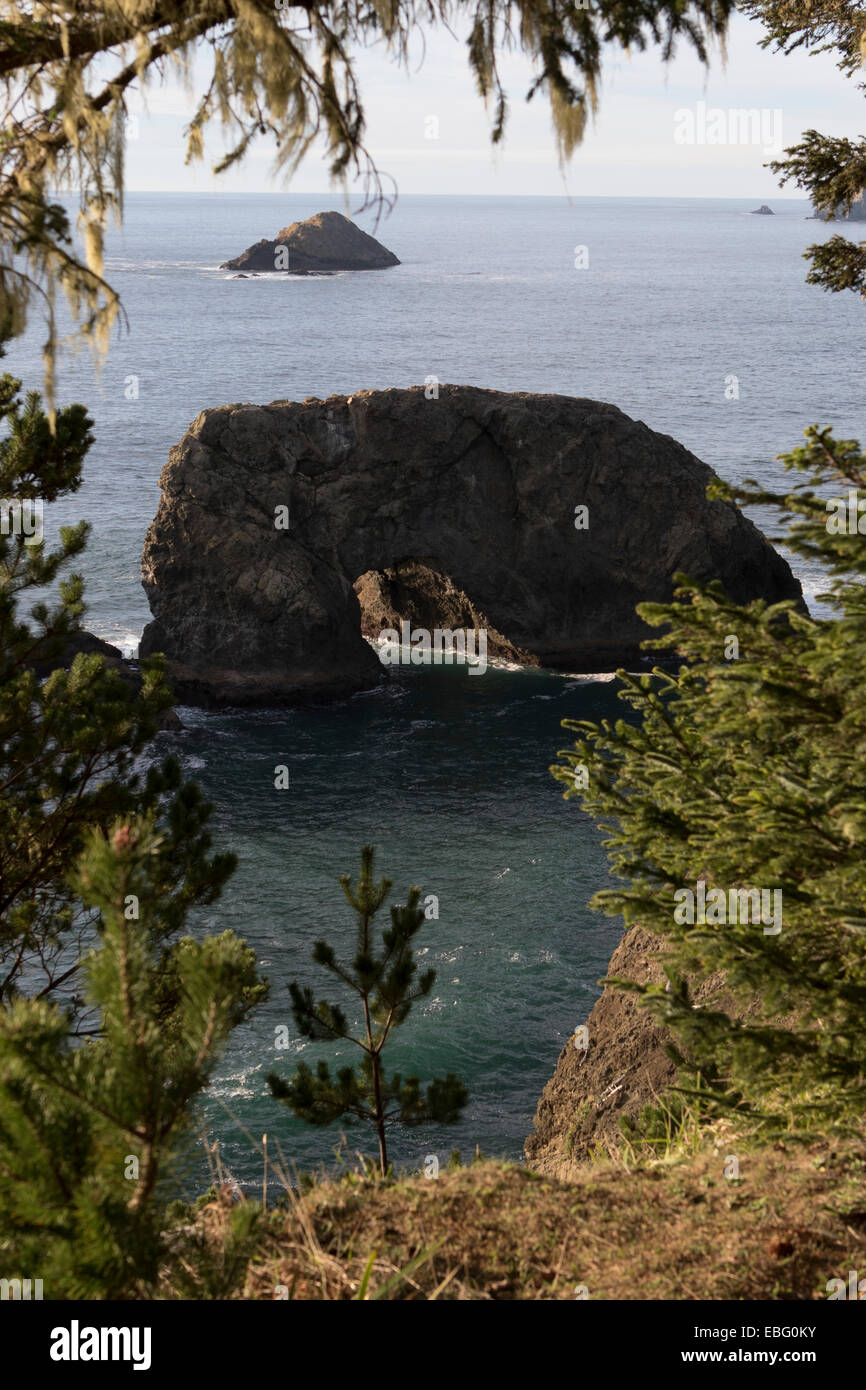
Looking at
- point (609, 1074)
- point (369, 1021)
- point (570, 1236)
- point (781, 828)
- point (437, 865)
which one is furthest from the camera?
point (437, 865)

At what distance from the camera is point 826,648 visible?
22.9ft

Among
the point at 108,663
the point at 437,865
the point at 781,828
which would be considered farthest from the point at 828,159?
the point at 108,663

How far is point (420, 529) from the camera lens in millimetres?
51812

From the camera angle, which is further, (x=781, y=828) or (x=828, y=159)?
(x=828, y=159)

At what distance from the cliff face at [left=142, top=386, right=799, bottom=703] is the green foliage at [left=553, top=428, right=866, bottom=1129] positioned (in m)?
39.8

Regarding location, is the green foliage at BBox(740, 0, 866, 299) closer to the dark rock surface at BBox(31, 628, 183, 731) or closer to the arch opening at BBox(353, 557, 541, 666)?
the dark rock surface at BBox(31, 628, 183, 731)

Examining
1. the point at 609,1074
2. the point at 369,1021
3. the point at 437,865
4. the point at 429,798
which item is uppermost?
the point at 369,1021

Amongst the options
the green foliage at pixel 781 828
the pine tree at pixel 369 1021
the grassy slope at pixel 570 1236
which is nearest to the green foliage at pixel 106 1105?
the grassy slope at pixel 570 1236

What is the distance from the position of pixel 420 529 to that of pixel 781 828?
45.6 m

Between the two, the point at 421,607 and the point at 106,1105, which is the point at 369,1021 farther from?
the point at 421,607

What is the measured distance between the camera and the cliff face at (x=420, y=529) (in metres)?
47.8

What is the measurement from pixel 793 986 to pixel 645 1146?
385 cm

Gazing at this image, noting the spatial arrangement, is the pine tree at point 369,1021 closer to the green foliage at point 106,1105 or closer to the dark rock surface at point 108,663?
the green foliage at point 106,1105
